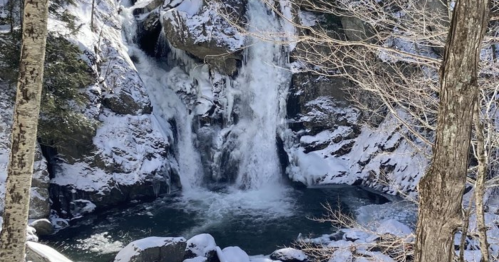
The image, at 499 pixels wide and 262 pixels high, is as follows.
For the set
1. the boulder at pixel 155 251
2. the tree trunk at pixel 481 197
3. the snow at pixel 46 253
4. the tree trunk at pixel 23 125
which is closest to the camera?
the tree trunk at pixel 481 197

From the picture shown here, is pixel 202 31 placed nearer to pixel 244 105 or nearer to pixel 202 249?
pixel 244 105

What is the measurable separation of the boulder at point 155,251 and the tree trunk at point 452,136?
7186 millimetres

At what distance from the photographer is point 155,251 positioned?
865 cm

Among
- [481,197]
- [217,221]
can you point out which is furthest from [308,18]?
[481,197]

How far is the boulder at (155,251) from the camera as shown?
8.49 metres

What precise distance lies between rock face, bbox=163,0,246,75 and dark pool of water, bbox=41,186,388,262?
546 cm

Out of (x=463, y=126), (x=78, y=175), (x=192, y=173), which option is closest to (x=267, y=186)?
(x=192, y=173)

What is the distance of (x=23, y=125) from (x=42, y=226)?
27.5 ft

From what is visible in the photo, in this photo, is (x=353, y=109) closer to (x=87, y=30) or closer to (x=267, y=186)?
(x=267, y=186)

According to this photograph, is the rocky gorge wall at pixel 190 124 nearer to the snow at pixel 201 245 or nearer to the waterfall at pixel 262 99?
the waterfall at pixel 262 99

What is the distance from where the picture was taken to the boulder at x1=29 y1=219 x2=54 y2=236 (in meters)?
10.9

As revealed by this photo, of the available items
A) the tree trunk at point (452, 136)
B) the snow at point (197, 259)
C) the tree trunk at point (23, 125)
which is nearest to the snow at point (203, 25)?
the snow at point (197, 259)

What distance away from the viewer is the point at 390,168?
14852mm

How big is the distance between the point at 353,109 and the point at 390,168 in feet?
9.57
